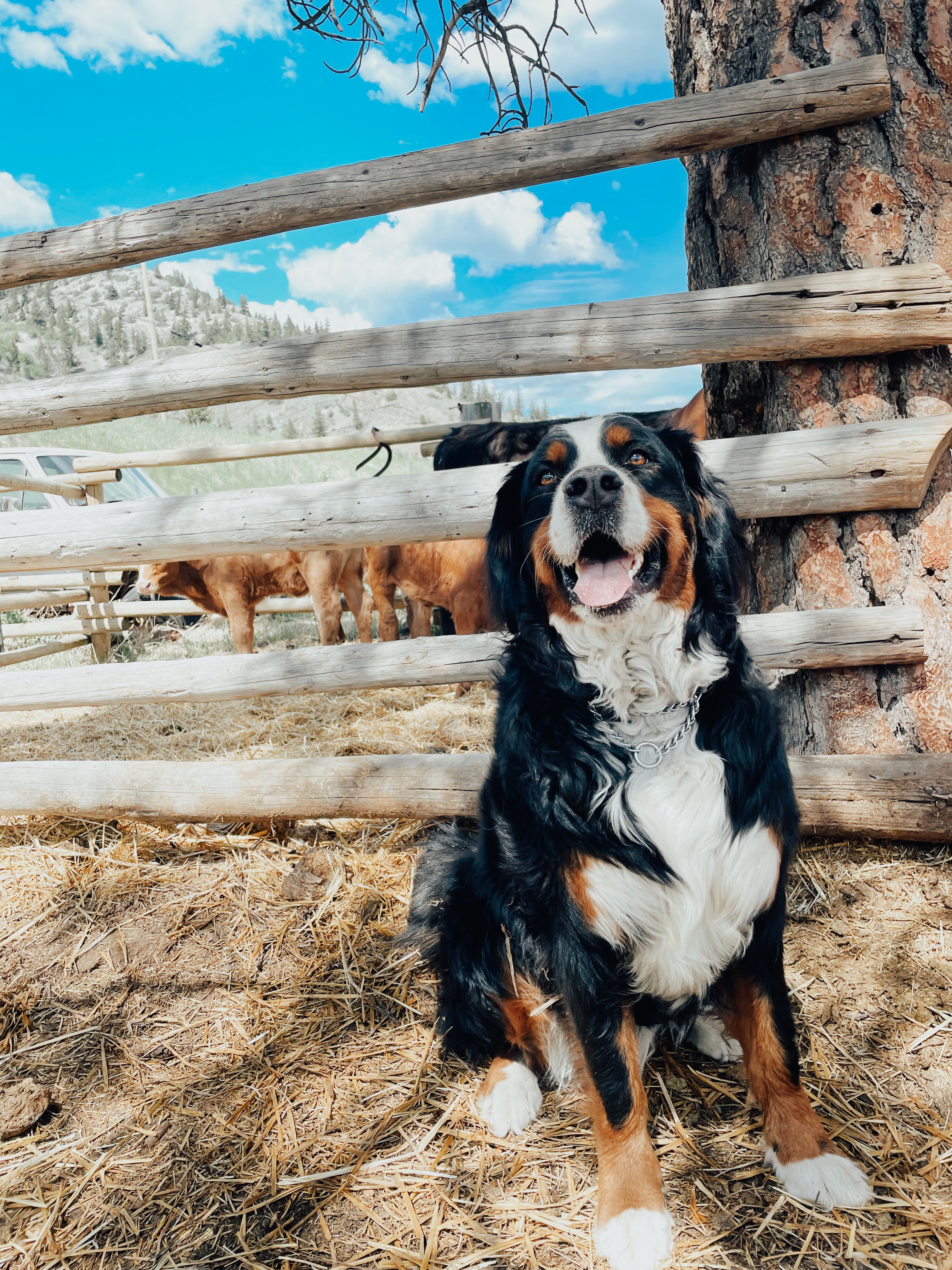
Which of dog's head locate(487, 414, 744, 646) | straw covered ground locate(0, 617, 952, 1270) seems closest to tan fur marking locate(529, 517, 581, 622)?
dog's head locate(487, 414, 744, 646)

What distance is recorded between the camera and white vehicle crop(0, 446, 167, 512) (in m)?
8.48

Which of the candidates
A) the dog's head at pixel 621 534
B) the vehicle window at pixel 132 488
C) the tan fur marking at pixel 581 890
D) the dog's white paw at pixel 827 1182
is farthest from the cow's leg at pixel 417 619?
the dog's white paw at pixel 827 1182

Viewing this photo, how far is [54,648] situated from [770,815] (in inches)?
247

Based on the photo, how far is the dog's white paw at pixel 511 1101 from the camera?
1.66 meters

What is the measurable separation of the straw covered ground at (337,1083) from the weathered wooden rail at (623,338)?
1.64 metres

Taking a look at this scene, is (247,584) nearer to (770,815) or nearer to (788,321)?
(788,321)

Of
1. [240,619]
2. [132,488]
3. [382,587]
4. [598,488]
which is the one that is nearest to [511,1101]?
[598,488]

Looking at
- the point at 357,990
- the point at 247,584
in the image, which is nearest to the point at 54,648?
the point at 247,584

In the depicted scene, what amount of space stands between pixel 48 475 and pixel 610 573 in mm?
9849

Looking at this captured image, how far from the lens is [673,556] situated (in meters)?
1.56

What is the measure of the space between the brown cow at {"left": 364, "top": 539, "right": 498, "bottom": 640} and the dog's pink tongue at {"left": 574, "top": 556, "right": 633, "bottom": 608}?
3.44 m

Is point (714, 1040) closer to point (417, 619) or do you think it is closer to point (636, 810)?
point (636, 810)

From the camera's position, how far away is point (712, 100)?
7.43 feet

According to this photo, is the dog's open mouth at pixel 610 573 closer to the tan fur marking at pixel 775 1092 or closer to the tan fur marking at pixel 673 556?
the tan fur marking at pixel 673 556
